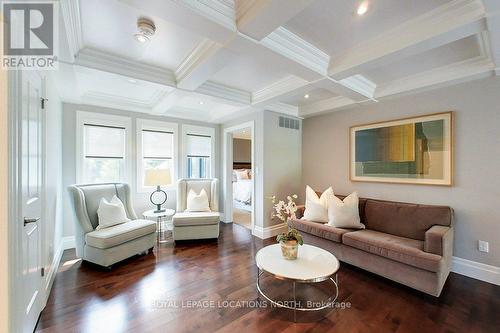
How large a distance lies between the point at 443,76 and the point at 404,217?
1.85 m

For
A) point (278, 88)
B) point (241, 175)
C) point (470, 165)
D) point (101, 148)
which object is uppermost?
point (278, 88)

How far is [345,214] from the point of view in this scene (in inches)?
120

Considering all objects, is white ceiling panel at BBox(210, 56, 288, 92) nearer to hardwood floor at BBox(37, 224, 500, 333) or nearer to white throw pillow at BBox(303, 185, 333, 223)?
white throw pillow at BBox(303, 185, 333, 223)

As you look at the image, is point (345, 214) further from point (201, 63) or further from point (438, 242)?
point (201, 63)

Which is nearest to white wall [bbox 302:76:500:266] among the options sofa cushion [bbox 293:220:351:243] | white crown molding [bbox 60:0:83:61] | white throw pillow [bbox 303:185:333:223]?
white throw pillow [bbox 303:185:333:223]

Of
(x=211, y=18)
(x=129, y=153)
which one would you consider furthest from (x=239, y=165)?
(x=211, y=18)

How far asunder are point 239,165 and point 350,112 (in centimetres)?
514

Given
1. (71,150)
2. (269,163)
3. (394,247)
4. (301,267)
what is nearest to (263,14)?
(301,267)

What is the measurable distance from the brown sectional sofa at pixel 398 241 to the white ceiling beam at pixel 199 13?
8.86 feet

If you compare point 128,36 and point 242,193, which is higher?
point 128,36

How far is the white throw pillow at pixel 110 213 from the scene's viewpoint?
9.87 ft

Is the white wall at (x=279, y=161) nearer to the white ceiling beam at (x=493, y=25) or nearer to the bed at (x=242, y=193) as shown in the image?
the bed at (x=242, y=193)

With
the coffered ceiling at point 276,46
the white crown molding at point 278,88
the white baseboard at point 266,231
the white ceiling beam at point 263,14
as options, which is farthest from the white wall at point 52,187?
the white baseboard at point 266,231

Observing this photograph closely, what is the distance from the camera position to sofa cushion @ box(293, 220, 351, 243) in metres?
2.87
